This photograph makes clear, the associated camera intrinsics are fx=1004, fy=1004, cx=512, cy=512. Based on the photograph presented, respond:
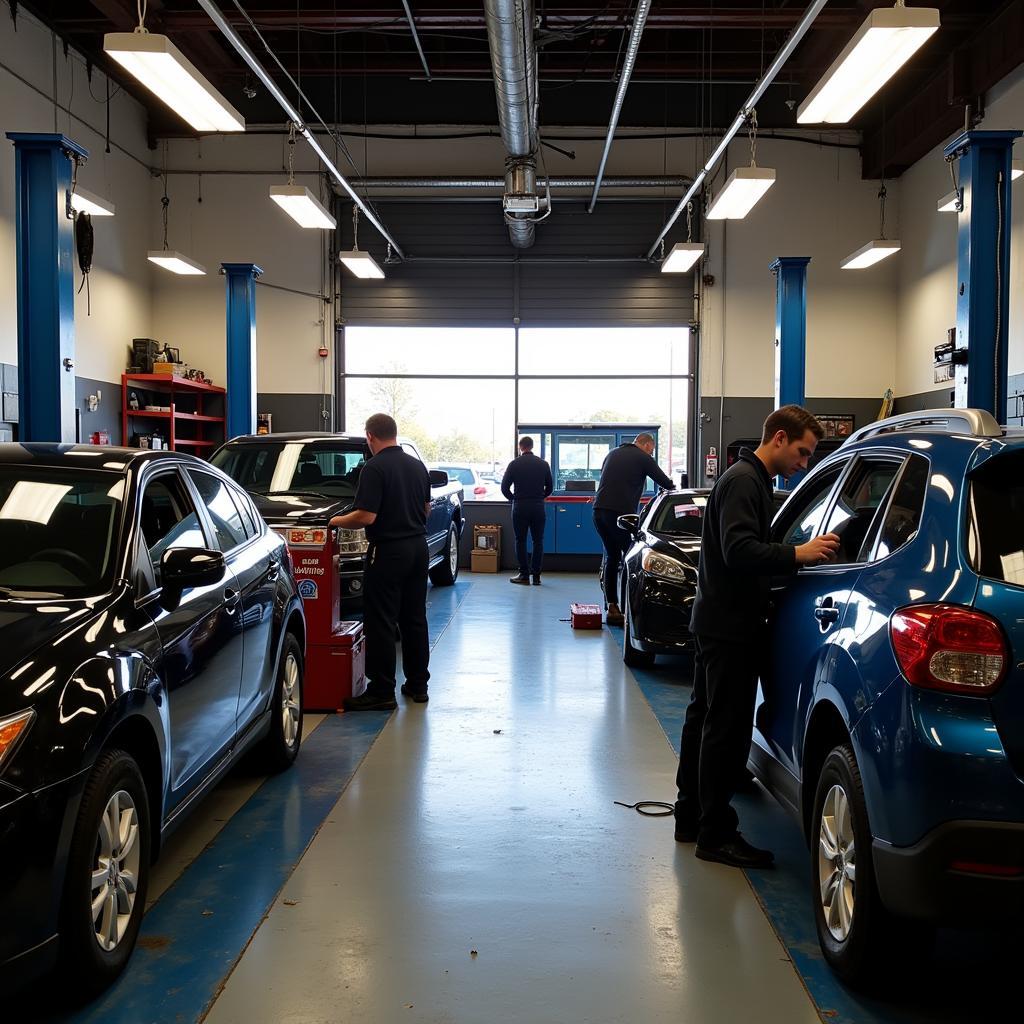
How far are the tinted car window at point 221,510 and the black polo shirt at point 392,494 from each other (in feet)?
4.96

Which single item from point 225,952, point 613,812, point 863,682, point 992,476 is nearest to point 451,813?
point 613,812

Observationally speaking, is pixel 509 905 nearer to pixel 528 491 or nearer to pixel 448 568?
pixel 448 568

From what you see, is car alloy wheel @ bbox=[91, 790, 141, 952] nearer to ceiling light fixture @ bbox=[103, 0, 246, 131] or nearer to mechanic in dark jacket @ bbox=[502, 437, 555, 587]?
ceiling light fixture @ bbox=[103, 0, 246, 131]

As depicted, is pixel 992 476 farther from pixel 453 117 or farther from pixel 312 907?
pixel 453 117

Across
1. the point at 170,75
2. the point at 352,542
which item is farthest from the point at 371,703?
the point at 170,75

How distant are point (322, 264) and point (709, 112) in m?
6.18

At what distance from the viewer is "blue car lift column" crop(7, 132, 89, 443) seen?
716 cm

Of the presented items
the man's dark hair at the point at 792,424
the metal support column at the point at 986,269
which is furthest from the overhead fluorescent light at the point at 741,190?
the man's dark hair at the point at 792,424

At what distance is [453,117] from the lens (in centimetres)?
1497

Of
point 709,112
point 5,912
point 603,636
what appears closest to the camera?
point 5,912

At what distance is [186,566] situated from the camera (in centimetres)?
325

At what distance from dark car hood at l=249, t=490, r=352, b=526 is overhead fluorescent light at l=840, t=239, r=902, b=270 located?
7988mm

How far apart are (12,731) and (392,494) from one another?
3898mm

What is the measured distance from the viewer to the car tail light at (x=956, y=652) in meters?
2.28
